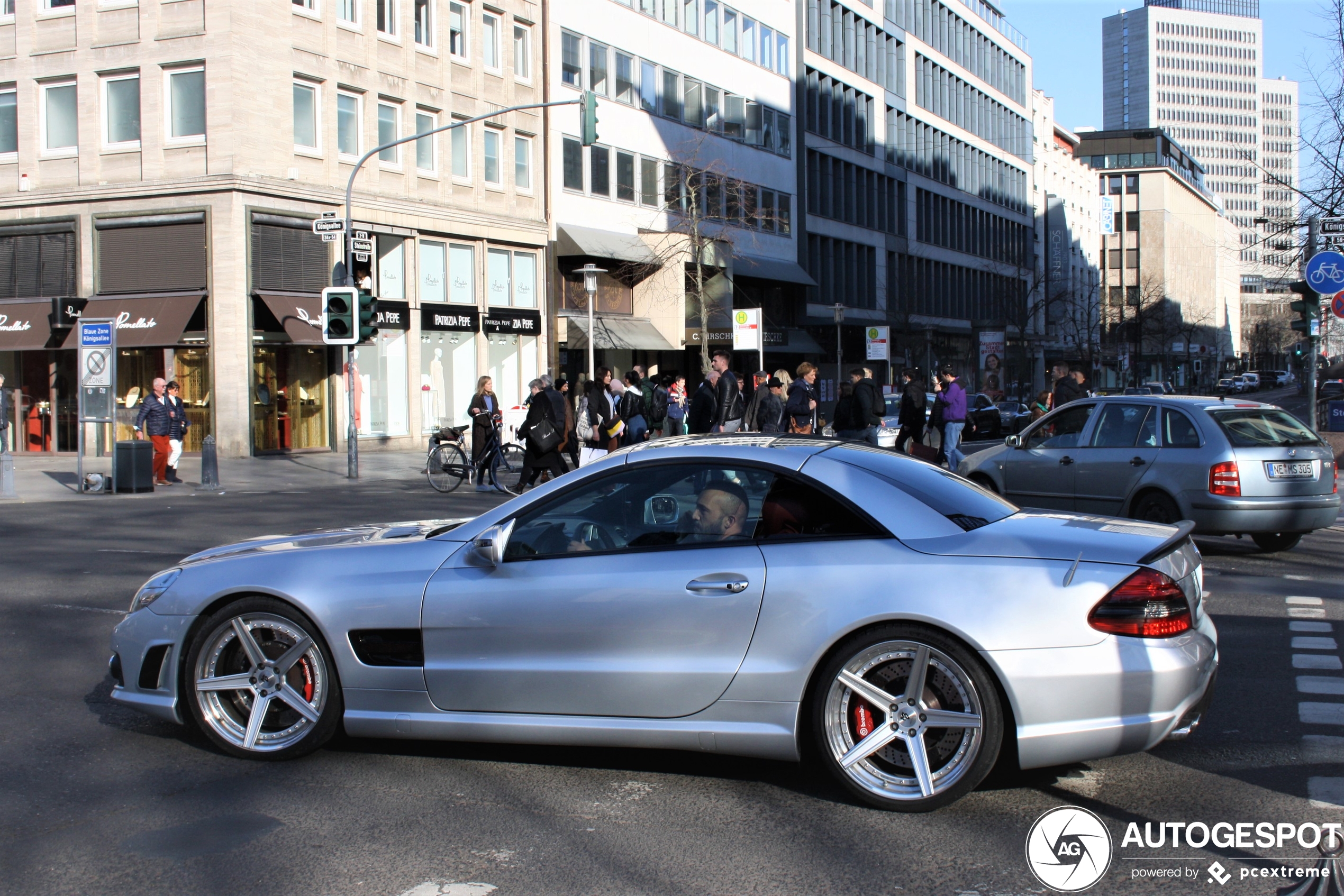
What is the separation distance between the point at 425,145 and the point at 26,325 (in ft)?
35.8

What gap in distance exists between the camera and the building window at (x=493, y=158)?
3566cm

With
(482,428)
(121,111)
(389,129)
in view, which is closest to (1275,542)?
(482,428)

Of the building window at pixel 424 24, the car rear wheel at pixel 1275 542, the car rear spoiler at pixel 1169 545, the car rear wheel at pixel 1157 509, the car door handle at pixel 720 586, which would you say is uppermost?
the building window at pixel 424 24

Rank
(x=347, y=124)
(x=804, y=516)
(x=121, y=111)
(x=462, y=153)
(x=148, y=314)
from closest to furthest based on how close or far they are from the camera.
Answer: (x=804, y=516) < (x=148, y=314) < (x=121, y=111) < (x=347, y=124) < (x=462, y=153)

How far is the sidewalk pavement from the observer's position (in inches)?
805

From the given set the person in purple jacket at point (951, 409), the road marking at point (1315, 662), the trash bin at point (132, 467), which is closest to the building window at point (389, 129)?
the trash bin at point (132, 467)

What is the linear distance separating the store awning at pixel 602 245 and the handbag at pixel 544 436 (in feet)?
70.1

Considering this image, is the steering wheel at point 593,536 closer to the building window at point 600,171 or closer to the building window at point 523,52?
the building window at point 523,52

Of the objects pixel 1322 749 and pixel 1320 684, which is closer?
pixel 1322 749

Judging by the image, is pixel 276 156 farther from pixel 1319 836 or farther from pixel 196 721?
pixel 1319 836

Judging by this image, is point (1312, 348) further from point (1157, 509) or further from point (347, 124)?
point (347, 124)

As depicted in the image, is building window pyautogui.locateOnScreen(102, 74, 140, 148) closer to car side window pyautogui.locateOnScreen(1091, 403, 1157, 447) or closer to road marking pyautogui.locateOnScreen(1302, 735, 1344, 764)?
car side window pyautogui.locateOnScreen(1091, 403, 1157, 447)

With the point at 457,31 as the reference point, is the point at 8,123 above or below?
below

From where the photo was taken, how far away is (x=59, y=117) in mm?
30047
